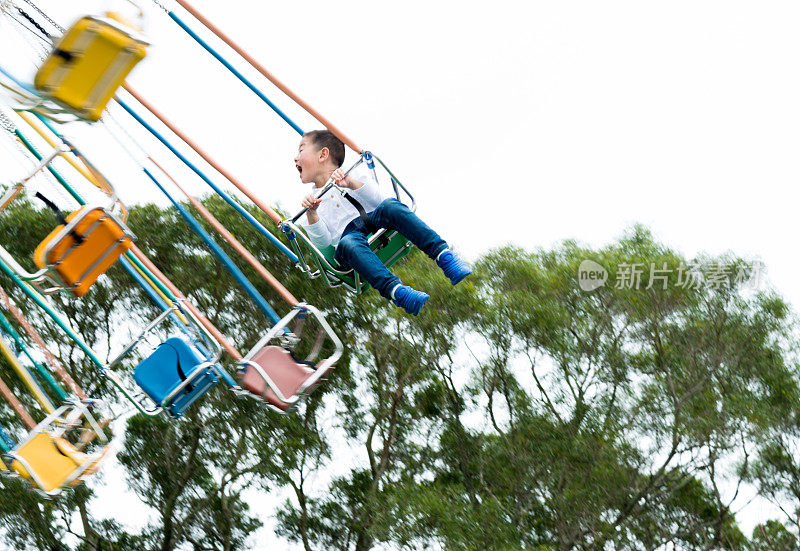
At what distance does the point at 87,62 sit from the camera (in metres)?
4.57

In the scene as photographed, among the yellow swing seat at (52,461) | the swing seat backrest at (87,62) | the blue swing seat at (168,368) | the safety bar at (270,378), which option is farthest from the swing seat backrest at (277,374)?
the swing seat backrest at (87,62)

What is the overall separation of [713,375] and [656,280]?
1.55m

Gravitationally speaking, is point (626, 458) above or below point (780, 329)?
below

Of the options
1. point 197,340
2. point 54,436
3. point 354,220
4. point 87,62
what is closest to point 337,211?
point 354,220

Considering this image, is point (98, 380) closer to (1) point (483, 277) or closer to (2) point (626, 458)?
(1) point (483, 277)

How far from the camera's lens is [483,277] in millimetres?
12305

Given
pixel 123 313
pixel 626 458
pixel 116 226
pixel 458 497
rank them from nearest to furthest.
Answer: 1. pixel 116 226
2. pixel 458 497
3. pixel 626 458
4. pixel 123 313

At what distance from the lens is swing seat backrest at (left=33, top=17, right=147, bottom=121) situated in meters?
4.50

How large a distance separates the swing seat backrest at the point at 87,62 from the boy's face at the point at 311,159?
1598 mm

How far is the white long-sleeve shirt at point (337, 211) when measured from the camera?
5.86 m

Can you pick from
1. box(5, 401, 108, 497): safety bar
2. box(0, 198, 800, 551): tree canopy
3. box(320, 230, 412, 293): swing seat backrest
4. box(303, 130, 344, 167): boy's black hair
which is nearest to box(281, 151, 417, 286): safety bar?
box(320, 230, 412, 293): swing seat backrest

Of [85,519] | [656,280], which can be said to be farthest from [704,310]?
[85,519]

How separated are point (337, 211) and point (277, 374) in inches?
43.1

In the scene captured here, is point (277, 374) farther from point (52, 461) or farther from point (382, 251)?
point (52, 461)
